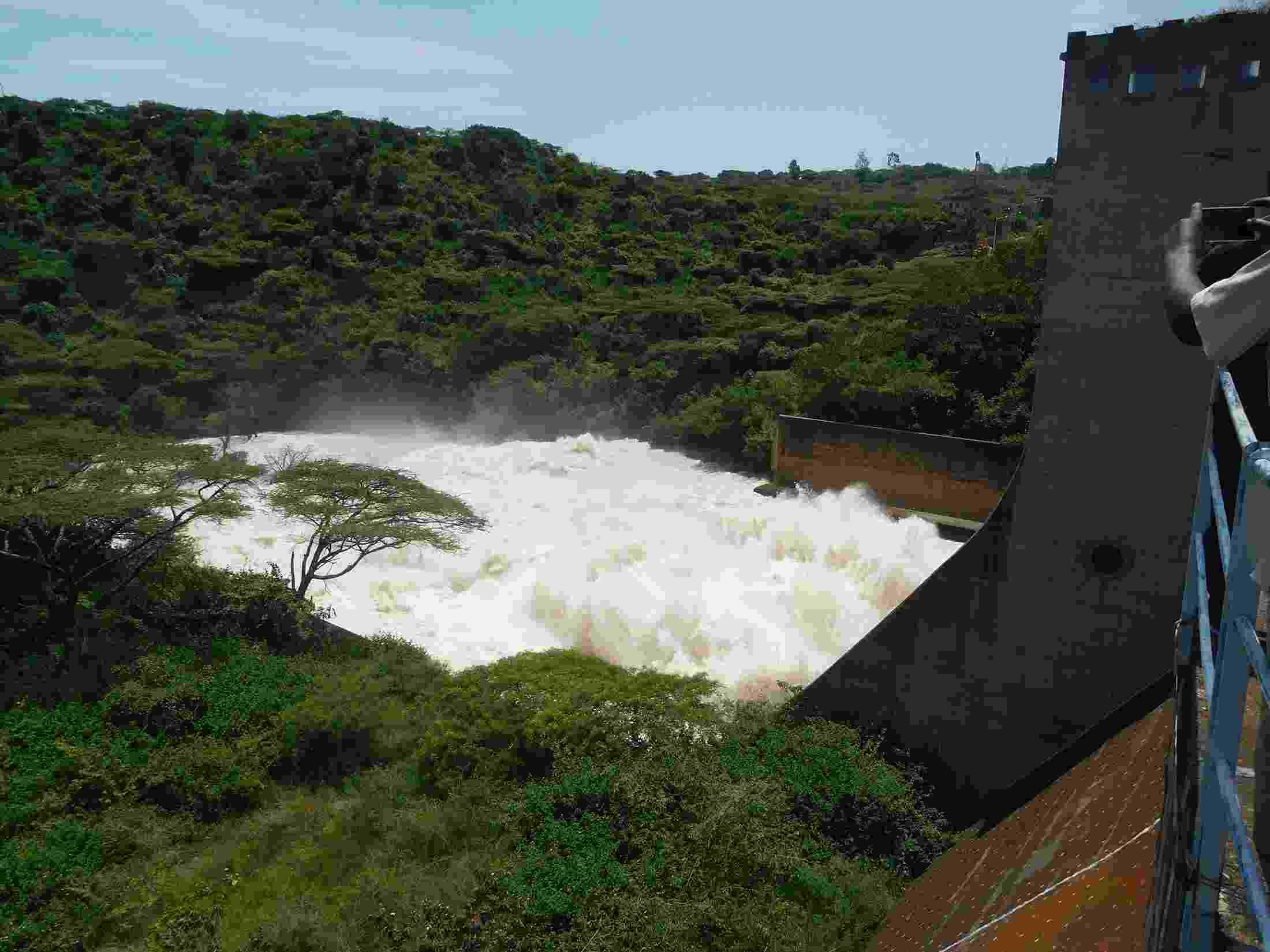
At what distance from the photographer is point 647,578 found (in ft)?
44.2

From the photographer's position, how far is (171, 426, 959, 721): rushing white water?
12.1 meters

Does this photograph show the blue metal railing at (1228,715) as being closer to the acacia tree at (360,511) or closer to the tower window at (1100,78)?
the tower window at (1100,78)

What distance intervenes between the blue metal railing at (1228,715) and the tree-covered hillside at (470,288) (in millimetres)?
13669

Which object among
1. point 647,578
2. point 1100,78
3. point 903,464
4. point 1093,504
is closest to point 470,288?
point 903,464

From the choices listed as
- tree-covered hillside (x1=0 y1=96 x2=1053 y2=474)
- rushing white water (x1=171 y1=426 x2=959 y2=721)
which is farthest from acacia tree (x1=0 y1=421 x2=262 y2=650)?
tree-covered hillside (x1=0 y1=96 x2=1053 y2=474)

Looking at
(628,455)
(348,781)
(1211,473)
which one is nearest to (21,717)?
(348,781)

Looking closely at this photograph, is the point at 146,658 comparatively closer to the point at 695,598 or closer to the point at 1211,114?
the point at 695,598

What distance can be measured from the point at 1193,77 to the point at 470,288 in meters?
34.2

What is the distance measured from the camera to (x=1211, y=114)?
5.96m

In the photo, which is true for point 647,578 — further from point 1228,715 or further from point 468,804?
point 1228,715

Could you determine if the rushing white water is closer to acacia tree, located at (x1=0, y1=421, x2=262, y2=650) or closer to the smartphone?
acacia tree, located at (x1=0, y1=421, x2=262, y2=650)

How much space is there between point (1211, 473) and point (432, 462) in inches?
841

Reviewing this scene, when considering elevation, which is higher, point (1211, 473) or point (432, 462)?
A: point (1211, 473)

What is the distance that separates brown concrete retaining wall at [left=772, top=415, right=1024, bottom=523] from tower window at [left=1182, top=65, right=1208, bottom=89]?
7.87 metres
